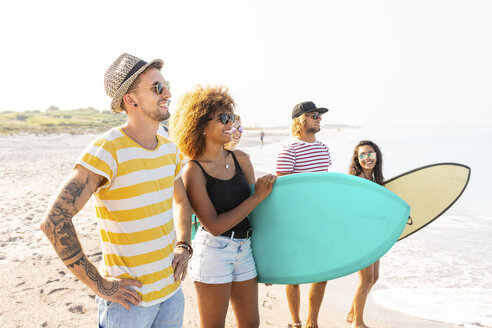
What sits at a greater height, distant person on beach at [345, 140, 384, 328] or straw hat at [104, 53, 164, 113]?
straw hat at [104, 53, 164, 113]

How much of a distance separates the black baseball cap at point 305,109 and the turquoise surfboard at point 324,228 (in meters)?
0.82

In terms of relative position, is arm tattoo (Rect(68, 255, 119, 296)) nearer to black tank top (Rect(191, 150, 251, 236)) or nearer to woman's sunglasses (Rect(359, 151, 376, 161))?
black tank top (Rect(191, 150, 251, 236))

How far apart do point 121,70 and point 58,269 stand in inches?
114

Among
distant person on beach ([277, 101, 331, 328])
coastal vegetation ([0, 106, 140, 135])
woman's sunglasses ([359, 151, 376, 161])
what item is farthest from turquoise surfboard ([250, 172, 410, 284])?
coastal vegetation ([0, 106, 140, 135])

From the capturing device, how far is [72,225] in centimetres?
111

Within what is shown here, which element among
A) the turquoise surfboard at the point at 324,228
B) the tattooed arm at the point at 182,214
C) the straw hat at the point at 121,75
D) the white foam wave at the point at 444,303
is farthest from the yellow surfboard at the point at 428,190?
the straw hat at the point at 121,75

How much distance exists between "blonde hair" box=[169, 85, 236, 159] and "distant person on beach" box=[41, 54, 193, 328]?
360 mm

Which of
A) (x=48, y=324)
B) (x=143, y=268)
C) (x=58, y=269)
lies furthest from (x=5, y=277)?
(x=143, y=268)

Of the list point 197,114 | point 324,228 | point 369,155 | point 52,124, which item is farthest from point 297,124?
point 52,124

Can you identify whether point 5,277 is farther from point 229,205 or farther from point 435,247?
point 435,247

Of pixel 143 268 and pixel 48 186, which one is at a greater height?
pixel 143 268

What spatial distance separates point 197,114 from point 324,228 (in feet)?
3.29

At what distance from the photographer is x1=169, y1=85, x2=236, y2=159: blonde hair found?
1823 millimetres

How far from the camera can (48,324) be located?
2559 mm
